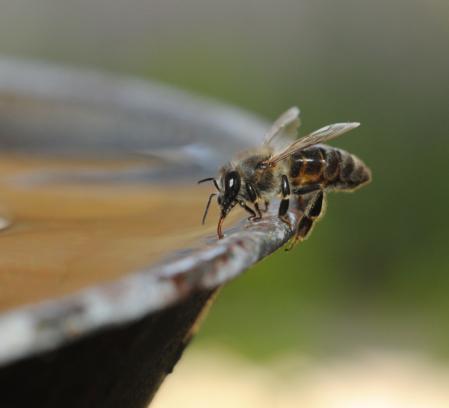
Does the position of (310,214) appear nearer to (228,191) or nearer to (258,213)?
(228,191)

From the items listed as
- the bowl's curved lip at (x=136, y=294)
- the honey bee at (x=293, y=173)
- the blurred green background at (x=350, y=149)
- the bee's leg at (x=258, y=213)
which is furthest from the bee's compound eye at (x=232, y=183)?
the blurred green background at (x=350, y=149)

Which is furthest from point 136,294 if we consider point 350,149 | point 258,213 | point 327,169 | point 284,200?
point 350,149

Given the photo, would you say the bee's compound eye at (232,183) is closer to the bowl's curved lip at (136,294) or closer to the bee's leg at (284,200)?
the bee's leg at (284,200)

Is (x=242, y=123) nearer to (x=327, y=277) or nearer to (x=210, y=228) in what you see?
(x=210, y=228)

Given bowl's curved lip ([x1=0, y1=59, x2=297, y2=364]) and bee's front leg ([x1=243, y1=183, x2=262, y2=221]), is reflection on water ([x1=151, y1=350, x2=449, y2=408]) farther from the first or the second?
bowl's curved lip ([x1=0, y1=59, x2=297, y2=364])

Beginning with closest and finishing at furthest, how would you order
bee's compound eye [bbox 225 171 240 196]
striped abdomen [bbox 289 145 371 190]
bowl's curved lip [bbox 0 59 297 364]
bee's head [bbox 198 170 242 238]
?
bowl's curved lip [bbox 0 59 297 364]
bee's head [bbox 198 170 242 238]
bee's compound eye [bbox 225 171 240 196]
striped abdomen [bbox 289 145 371 190]

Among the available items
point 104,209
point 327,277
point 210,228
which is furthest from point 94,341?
point 327,277

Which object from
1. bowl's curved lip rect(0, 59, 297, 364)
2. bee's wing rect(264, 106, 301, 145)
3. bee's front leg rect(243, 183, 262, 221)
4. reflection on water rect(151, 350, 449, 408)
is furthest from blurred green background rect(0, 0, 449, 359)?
bowl's curved lip rect(0, 59, 297, 364)
